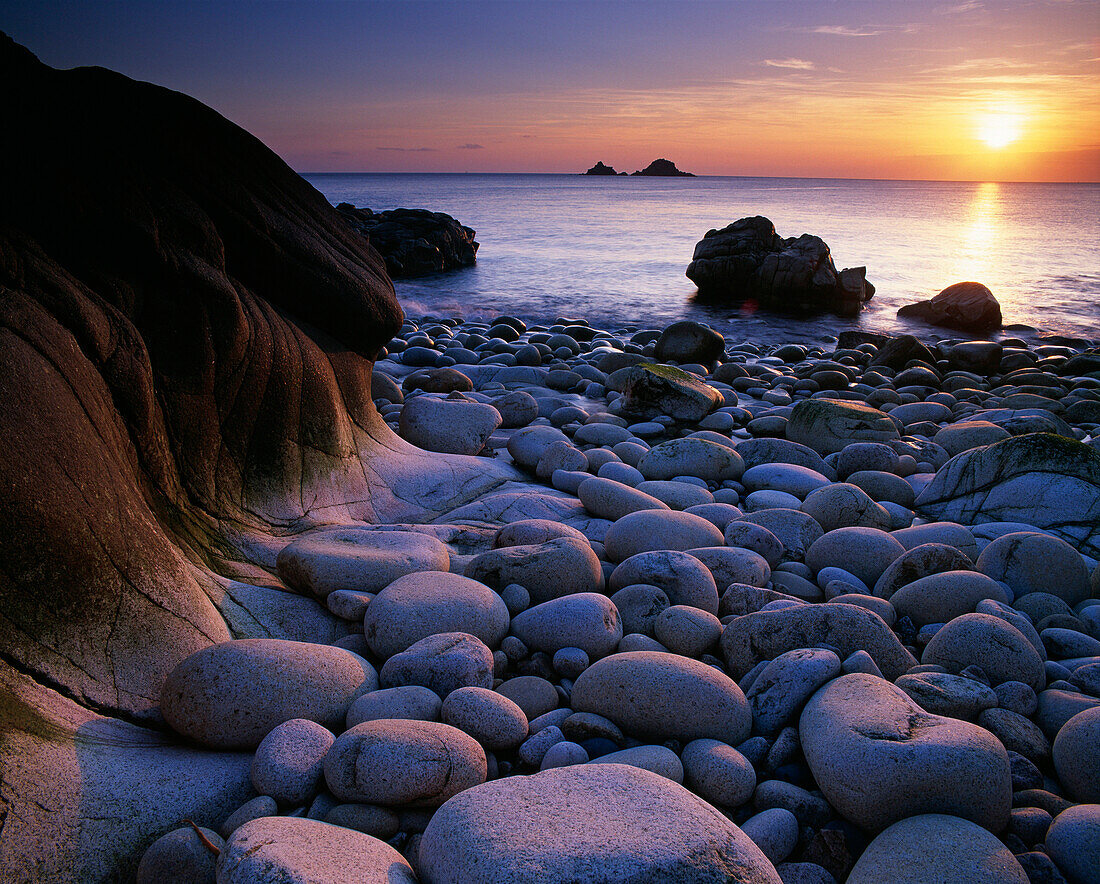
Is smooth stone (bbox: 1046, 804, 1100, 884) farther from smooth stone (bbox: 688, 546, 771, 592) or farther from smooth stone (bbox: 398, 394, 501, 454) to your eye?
smooth stone (bbox: 398, 394, 501, 454)

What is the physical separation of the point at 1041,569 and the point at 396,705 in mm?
3167

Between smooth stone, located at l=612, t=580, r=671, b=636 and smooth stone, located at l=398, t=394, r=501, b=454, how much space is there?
241cm

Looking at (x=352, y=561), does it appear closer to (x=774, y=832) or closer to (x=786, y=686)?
(x=786, y=686)

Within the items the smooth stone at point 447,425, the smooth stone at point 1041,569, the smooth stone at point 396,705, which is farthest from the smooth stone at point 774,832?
the smooth stone at point 447,425

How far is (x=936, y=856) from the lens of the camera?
1.67m

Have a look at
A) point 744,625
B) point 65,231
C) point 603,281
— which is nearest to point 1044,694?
point 744,625

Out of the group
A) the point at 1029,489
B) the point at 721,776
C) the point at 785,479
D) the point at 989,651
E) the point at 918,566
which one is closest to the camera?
the point at 721,776

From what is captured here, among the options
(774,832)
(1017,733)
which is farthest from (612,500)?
(774,832)

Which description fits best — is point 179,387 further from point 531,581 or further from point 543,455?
point 543,455

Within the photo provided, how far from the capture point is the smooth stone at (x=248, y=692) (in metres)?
2.08

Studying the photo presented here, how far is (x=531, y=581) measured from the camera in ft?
10.2

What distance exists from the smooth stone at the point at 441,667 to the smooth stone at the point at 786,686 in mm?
922

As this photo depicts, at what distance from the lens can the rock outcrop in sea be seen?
76.1 feet

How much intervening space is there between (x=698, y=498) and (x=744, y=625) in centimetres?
184
